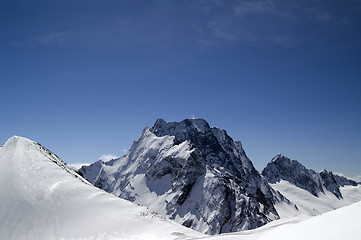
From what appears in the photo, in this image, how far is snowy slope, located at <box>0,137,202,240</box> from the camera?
21922 millimetres

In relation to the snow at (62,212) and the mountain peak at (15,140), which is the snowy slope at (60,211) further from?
the mountain peak at (15,140)

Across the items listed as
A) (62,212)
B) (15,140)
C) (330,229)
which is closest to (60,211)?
(62,212)

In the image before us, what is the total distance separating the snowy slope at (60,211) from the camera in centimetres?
2192

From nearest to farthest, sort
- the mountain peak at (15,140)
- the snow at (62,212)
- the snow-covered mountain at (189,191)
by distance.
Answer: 1. the snow at (62,212)
2. the mountain peak at (15,140)
3. the snow-covered mountain at (189,191)

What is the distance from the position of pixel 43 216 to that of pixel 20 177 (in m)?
5.68

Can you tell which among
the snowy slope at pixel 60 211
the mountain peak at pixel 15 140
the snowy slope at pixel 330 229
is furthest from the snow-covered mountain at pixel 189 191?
the snowy slope at pixel 330 229

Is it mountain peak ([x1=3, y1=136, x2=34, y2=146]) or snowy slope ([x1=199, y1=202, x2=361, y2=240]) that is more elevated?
mountain peak ([x1=3, y1=136, x2=34, y2=146])

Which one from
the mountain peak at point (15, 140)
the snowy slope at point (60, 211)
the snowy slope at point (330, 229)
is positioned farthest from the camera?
the mountain peak at point (15, 140)

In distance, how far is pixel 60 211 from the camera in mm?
24453

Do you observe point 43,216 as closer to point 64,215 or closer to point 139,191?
→ point 64,215

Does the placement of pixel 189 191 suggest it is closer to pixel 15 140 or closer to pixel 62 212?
pixel 15 140

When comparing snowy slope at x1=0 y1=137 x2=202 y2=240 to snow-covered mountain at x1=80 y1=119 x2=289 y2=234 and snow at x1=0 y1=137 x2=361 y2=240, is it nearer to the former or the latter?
snow at x1=0 y1=137 x2=361 y2=240

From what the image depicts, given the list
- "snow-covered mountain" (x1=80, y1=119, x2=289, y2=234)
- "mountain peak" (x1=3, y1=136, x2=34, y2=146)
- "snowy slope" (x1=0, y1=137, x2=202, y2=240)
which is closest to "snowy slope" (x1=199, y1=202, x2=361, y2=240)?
"snowy slope" (x1=0, y1=137, x2=202, y2=240)

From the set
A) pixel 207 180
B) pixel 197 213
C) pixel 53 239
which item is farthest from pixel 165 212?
pixel 53 239
